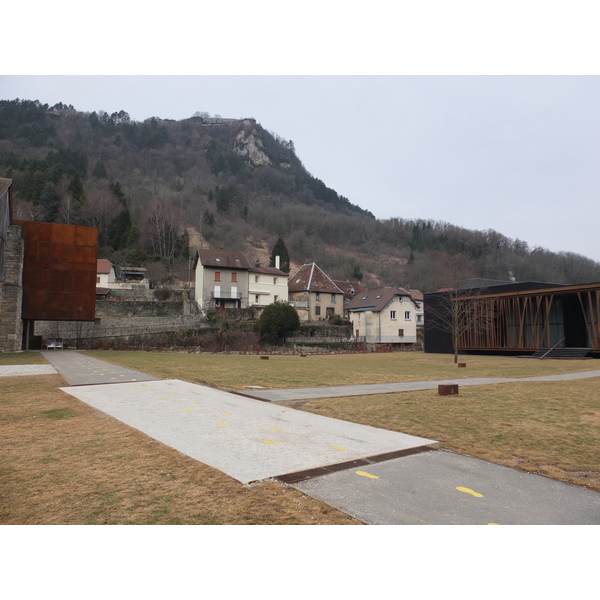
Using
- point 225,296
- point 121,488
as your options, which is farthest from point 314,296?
point 121,488

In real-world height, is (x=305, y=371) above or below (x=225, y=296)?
below

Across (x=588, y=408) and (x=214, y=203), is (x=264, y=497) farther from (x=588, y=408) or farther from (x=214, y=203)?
(x=214, y=203)

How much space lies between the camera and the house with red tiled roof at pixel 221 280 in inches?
2071

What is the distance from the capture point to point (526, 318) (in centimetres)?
3294

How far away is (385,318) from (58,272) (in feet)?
113

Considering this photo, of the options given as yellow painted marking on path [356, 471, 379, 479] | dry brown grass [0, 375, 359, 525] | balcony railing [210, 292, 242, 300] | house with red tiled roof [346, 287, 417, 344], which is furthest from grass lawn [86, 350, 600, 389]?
balcony railing [210, 292, 242, 300]

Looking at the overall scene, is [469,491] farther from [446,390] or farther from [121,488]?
[446,390]

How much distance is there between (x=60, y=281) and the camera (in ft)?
99.1

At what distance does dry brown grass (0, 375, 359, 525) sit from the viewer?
3.32 metres

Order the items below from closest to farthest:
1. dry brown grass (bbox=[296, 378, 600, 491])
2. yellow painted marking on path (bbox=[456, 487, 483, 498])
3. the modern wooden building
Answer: yellow painted marking on path (bbox=[456, 487, 483, 498]), dry brown grass (bbox=[296, 378, 600, 491]), the modern wooden building

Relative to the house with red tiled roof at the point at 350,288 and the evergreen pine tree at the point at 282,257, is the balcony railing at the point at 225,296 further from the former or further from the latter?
the house with red tiled roof at the point at 350,288

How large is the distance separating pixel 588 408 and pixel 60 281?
103 ft

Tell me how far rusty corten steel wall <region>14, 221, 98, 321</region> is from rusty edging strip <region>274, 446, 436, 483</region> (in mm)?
29931

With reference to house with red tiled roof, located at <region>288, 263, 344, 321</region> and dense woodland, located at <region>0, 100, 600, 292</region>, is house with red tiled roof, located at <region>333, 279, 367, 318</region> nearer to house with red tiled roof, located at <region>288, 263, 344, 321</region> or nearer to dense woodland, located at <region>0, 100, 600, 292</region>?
house with red tiled roof, located at <region>288, 263, 344, 321</region>
